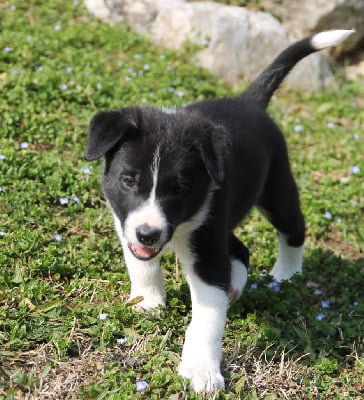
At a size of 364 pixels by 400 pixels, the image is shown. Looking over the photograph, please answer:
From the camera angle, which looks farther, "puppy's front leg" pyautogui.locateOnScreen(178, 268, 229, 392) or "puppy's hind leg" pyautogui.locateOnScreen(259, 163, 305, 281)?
"puppy's hind leg" pyautogui.locateOnScreen(259, 163, 305, 281)

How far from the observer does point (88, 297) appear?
4.51 metres

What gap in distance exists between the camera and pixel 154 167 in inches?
143

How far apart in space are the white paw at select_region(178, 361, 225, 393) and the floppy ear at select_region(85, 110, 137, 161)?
1.20 meters

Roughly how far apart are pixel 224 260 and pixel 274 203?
1.25 meters

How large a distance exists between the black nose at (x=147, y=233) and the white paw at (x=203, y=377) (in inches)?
28.9

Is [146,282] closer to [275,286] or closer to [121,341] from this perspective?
[121,341]

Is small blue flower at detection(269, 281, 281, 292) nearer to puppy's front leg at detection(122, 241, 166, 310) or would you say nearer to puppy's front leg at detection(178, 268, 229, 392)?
puppy's front leg at detection(122, 241, 166, 310)

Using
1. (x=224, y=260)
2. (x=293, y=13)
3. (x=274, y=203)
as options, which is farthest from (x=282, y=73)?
(x=293, y=13)

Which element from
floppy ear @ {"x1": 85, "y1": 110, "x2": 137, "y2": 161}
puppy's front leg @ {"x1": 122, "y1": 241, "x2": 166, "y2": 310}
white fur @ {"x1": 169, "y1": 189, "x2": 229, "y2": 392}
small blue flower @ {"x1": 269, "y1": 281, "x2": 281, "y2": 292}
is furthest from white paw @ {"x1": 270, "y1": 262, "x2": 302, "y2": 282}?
floppy ear @ {"x1": 85, "y1": 110, "x2": 137, "y2": 161}

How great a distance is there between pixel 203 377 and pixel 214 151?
117cm

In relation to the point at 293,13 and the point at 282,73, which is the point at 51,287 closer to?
the point at 282,73

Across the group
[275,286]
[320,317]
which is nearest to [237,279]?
[275,286]

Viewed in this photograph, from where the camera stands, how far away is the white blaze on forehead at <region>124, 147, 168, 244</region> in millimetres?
3529

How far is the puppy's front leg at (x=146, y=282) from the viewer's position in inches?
172
